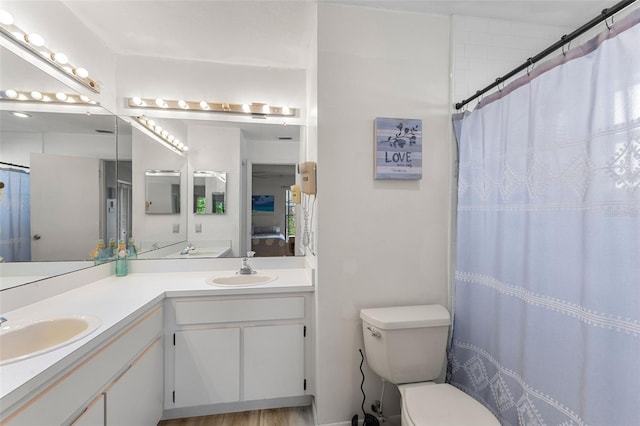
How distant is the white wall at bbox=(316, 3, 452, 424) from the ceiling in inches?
6.0

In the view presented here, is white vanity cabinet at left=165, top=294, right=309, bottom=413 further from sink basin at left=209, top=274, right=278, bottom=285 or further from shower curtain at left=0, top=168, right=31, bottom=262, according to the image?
shower curtain at left=0, top=168, right=31, bottom=262

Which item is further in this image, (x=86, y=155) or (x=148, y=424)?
(x=86, y=155)

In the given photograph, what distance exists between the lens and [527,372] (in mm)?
1260

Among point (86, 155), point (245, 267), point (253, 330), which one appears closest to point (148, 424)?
point (253, 330)

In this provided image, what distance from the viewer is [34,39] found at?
4.83 feet

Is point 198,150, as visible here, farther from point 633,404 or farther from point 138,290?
point 633,404

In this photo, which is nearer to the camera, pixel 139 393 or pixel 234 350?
pixel 139 393

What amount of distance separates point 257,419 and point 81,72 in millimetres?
2506

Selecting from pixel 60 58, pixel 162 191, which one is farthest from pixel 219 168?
pixel 60 58

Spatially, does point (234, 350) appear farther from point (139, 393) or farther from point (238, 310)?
point (139, 393)

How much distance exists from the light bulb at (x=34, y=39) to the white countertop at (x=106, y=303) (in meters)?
1.38

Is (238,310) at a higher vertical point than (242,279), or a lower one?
lower

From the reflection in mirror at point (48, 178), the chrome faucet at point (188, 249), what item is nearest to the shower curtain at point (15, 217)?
the reflection in mirror at point (48, 178)

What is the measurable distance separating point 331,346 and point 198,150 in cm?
179
